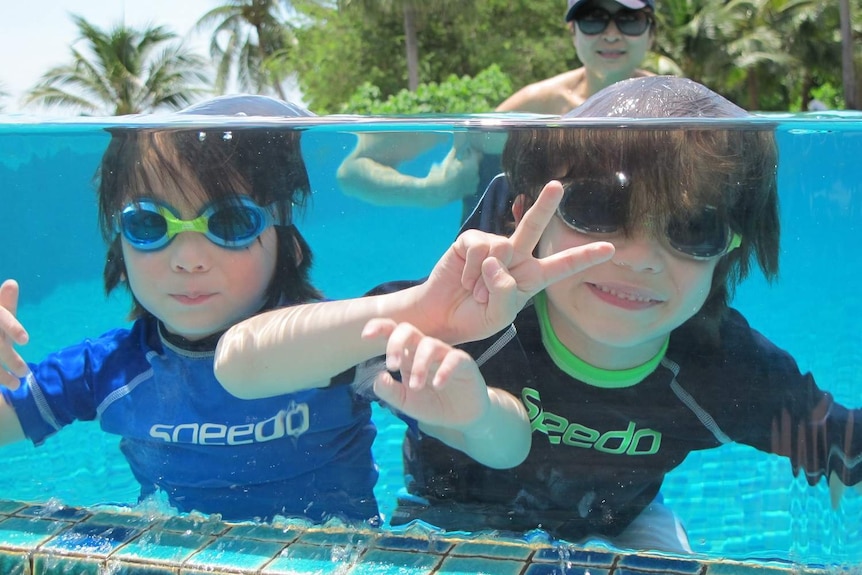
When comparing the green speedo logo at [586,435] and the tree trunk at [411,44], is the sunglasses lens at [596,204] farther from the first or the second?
the tree trunk at [411,44]

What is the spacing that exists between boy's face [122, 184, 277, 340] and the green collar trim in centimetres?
71

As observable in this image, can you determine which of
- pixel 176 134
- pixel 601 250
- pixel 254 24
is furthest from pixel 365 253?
pixel 254 24

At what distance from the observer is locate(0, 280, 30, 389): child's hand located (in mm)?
2215

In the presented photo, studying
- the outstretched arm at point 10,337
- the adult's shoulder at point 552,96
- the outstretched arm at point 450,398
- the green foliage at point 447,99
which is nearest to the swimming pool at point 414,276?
the outstretched arm at point 10,337

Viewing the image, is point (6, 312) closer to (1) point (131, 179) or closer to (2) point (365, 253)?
(1) point (131, 179)

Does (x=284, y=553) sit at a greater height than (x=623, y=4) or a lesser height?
lesser

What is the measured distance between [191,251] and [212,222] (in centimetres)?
9

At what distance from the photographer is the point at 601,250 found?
71.2 inches

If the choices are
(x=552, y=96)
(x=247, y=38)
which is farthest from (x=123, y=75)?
(x=552, y=96)

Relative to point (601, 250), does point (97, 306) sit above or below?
below

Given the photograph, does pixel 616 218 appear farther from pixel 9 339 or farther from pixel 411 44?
pixel 411 44

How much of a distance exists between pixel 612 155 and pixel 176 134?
1.05 meters

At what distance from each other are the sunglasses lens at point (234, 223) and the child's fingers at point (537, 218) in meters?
0.77

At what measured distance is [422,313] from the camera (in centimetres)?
201
